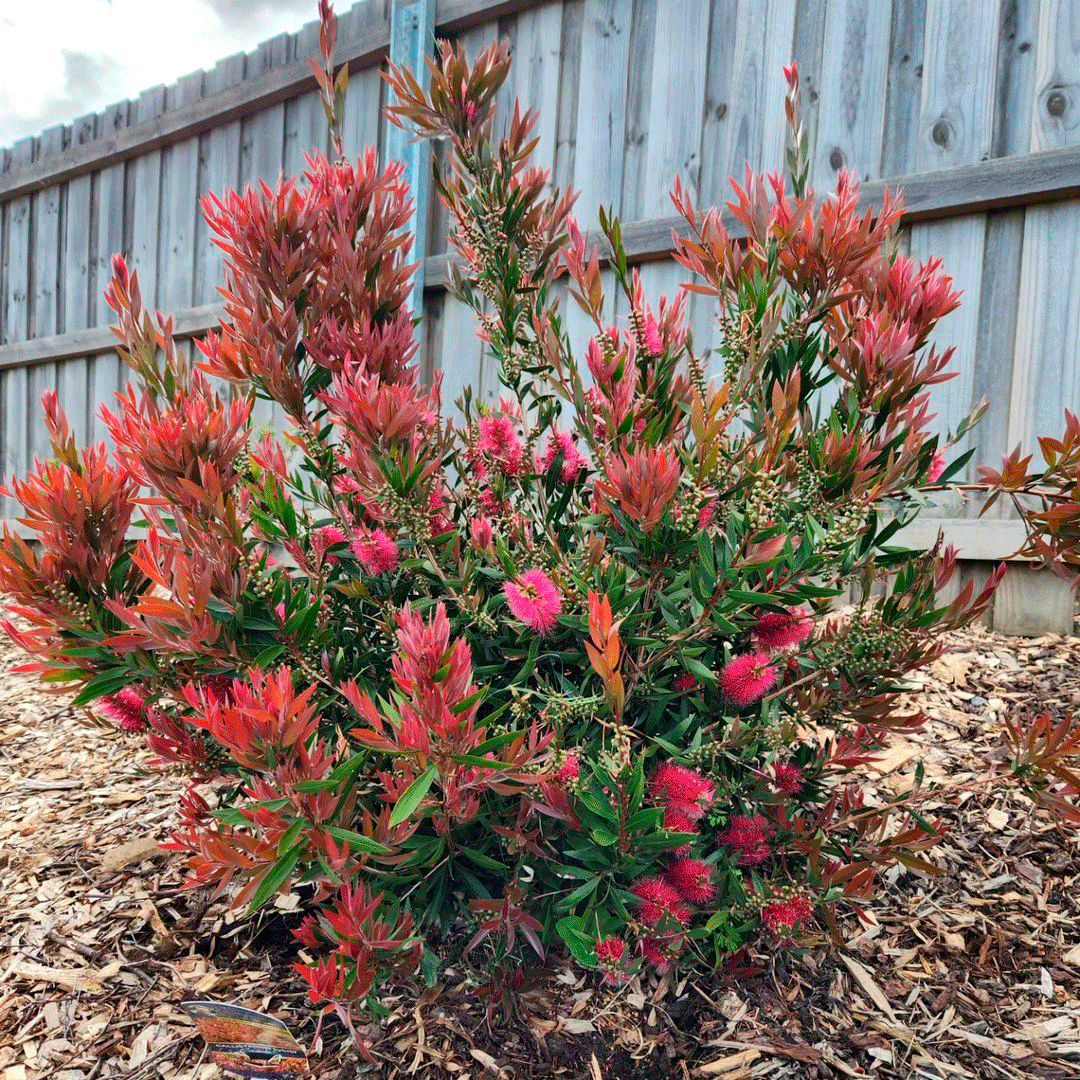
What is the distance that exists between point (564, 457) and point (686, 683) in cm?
41

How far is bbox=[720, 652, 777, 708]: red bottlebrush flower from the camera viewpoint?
124 centimetres

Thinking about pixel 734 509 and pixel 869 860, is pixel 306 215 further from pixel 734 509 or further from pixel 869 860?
pixel 869 860

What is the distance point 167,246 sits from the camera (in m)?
5.84

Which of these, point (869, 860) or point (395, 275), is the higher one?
point (395, 275)

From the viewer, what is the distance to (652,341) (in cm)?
142

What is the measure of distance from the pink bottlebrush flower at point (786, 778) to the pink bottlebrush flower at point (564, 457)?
0.55 metres

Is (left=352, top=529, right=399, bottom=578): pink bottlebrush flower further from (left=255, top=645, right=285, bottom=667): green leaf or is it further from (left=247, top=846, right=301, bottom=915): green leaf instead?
(left=247, top=846, right=301, bottom=915): green leaf

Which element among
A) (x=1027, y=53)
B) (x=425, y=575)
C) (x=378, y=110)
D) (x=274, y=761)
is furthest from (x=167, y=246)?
(x=274, y=761)

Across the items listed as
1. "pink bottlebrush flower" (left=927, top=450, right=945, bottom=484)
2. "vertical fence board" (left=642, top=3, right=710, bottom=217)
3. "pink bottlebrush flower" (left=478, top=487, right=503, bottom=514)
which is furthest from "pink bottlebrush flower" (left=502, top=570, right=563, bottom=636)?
"vertical fence board" (left=642, top=3, right=710, bottom=217)

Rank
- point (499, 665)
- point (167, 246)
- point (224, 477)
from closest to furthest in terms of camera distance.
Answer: point (224, 477) → point (499, 665) → point (167, 246)

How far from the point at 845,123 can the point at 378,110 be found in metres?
2.35

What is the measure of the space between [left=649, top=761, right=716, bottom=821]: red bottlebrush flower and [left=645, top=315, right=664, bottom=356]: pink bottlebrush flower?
0.61 metres

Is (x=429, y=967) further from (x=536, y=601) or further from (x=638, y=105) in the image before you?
(x=638, y=105)

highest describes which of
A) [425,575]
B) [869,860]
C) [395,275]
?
[395,275]
